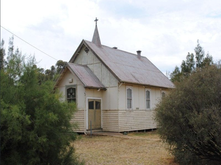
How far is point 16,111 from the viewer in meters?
5.57

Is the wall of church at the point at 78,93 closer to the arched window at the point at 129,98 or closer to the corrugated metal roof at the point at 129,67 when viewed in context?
the corrugated metal roof at the point at 129,67

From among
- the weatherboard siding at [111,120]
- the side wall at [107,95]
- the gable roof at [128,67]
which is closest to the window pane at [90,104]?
the side wall at [107,95]

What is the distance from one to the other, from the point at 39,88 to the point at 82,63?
15.0m

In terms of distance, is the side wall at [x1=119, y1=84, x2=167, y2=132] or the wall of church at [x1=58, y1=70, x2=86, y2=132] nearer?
the wall of church at [x1=58, y1=70, x2=86, y2=132]

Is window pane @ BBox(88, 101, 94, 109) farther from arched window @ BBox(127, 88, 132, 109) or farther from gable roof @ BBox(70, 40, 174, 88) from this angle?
arched window @ BBox(127, 88, 132, 109)

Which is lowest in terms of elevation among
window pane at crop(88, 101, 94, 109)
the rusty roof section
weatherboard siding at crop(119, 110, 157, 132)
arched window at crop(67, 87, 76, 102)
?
weatherboard siding at crop(119, 110, 157, 132)

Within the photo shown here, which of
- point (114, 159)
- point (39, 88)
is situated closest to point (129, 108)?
point (114, 159)

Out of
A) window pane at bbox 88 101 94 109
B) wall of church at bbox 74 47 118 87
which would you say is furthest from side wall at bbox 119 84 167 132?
window pane at bbox 88 101 94 109

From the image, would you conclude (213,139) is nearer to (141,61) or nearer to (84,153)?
(84,153)

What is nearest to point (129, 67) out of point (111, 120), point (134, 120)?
point (134, 120)

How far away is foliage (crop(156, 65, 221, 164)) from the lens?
314 inches

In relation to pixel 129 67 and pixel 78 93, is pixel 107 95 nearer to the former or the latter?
pixel 78 93

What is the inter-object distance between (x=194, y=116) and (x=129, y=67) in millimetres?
14645

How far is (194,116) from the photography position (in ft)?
26.6
